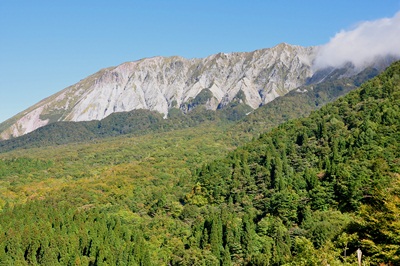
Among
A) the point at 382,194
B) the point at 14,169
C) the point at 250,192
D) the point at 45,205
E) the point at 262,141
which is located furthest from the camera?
the point at 14,169

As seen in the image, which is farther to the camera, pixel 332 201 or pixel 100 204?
pixel 100 204

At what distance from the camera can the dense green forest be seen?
83.1 meters

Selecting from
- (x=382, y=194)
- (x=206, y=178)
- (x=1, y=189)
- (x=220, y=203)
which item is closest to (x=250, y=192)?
(x=220, y=203)

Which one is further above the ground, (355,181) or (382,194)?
(382,194)

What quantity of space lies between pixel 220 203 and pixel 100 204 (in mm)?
39050

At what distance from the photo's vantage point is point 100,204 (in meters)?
131

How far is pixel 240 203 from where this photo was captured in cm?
10969

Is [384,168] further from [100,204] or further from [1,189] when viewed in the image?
[1,189]

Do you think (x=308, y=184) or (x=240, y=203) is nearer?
(x=308, y=184)

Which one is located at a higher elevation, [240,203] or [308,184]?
[308,184]

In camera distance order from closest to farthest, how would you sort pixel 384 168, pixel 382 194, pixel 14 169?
pixel 382 194 < pixel 384 168 < pixel 14 169

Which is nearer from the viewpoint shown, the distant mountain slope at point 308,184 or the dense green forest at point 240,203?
the distant mountain slope at point 308,184

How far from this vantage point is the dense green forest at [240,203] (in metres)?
83.1

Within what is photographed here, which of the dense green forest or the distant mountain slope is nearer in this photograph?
the distant mountain slope
